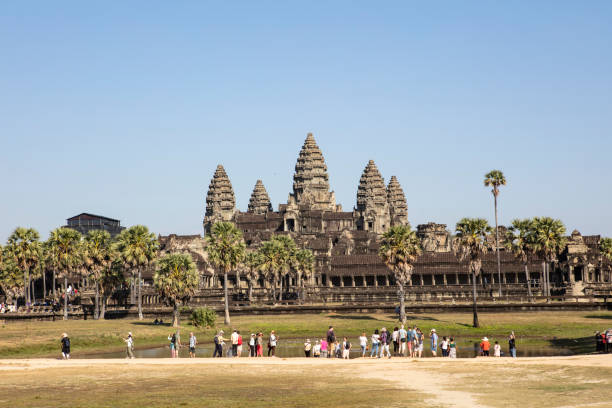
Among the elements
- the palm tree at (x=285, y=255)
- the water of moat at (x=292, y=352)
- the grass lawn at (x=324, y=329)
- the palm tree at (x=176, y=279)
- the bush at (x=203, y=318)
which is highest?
the palm tree at (x=285, y=255)

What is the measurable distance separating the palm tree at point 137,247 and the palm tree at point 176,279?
28.5ft

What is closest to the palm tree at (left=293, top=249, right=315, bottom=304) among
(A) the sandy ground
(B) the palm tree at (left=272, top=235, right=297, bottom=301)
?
(B) the palm tree at (left=272, top=235, right=297, bottom=301)

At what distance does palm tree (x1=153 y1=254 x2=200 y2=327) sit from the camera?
90.3 metres

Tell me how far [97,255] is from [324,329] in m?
33.6

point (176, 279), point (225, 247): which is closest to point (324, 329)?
point (176, 279)

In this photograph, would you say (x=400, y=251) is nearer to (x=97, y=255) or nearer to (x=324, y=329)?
(x=324, y=329)

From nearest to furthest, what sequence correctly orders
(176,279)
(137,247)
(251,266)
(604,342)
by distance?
(604,342) < (176,279) < (137,247) < (251,266)

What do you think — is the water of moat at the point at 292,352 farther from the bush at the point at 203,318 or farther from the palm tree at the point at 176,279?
the palm tree at the point at 176,279

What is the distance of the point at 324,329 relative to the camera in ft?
283

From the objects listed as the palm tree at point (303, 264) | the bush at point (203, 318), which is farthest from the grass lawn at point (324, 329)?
the palm tree at point (303, 264)

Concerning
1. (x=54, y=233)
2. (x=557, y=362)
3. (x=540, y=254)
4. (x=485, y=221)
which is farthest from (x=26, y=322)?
(x=557, y=362)

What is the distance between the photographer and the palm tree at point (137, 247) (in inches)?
3944

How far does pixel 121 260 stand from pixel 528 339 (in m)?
50.2

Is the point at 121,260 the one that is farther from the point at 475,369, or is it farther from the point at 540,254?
the point at 475,369
